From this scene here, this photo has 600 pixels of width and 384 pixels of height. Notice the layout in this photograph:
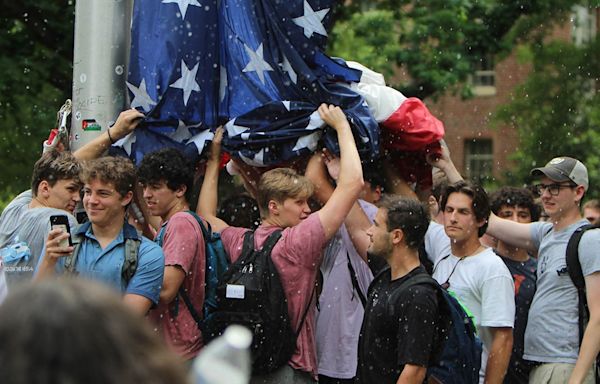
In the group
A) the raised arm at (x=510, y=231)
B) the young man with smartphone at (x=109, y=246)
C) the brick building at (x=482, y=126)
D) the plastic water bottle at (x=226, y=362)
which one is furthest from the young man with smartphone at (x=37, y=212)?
the brick building at (x=482, y=126)

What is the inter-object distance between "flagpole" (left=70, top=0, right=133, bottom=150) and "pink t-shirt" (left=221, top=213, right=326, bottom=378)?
4.13ft

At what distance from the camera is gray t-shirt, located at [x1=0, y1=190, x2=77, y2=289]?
19.7ft

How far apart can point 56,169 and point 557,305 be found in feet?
9.69

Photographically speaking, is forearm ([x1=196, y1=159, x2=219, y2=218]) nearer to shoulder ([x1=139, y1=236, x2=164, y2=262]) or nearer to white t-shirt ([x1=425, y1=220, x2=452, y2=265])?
shoulder ([x1=139, y1=236, x2=164, y2=262])

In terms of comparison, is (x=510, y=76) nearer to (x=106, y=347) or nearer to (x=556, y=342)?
(x=556, y=342)

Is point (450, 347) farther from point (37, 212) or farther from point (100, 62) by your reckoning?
point (100, 62)

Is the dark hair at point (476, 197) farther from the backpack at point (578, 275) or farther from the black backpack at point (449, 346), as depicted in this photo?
the black backpack at point (449, 346)

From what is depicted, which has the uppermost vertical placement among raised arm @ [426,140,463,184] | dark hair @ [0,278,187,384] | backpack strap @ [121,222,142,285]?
dark hair @ [0,278,187,384]

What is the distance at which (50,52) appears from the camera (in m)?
15.6

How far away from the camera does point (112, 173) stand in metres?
5.62

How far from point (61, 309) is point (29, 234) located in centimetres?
455

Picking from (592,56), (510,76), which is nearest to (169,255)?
(592,56)

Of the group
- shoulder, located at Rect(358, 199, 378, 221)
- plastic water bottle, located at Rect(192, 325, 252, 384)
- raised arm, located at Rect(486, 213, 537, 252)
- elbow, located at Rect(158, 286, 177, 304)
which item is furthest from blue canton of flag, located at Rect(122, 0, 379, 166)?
plastic water bottle, located at Rect(192, 325, 252, 384)

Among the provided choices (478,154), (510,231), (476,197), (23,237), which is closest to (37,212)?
(23,237)
